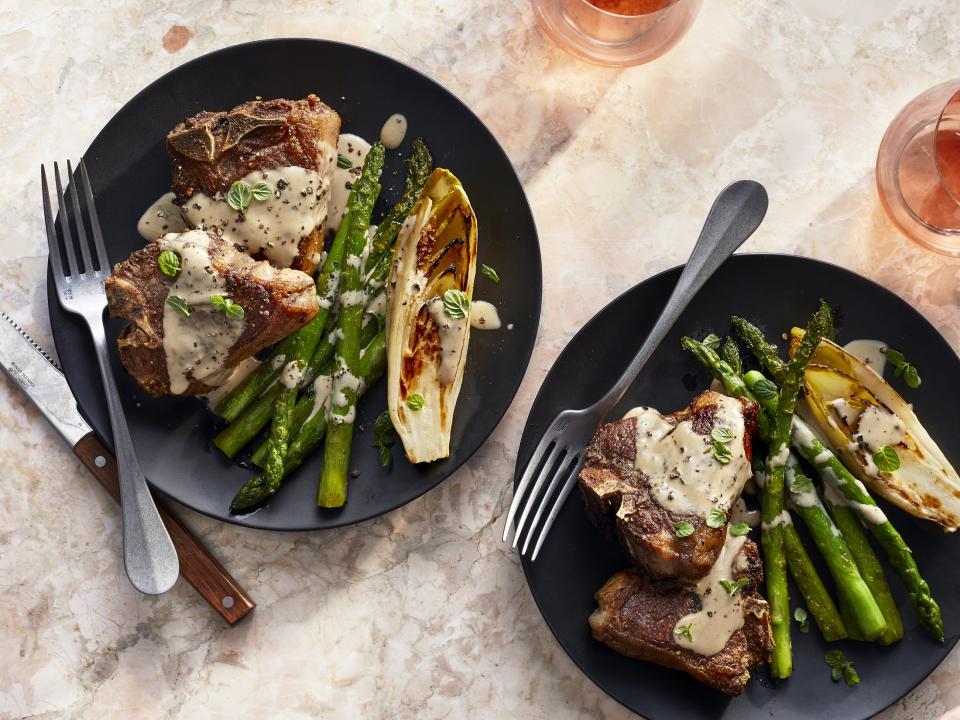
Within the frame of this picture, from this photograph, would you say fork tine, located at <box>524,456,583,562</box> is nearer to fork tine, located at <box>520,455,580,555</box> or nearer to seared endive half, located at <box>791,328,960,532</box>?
Result: fork tine, located at <box>520,455,580,555</box>

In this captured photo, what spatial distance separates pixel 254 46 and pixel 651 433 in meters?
2.29

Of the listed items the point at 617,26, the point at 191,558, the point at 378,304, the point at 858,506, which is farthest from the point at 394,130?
the point at 858,506

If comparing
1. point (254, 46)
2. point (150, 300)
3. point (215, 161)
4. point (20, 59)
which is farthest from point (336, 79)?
point (20, 59)

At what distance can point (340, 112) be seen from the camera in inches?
151

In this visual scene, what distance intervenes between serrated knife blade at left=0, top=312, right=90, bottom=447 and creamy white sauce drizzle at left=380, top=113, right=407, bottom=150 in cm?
173

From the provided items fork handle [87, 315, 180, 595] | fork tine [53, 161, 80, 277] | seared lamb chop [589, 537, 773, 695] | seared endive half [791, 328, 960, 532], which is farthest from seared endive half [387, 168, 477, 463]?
seared endive half [791, 328, 960, 532]

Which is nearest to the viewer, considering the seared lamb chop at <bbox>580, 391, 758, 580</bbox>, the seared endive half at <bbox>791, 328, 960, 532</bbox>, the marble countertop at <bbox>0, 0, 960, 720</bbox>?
the seared lamb chop at <bbox>580, 391, 758, 580</bbox>

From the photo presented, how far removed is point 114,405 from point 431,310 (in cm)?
134

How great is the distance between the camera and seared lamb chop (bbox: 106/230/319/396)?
11.5 ft

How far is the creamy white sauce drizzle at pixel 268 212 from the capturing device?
3.61m

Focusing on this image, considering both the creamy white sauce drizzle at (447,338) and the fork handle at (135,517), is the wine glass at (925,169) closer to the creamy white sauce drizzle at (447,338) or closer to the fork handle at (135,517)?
the creamy white sauce drizzle at (447,338)

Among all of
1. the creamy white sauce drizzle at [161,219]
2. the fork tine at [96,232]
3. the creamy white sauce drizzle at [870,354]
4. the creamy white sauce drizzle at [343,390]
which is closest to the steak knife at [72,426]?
the fork tine at [96,232]

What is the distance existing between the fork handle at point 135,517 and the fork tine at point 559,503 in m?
1.48

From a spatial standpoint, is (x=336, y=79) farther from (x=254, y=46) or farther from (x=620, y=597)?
(x=620, y=597)
